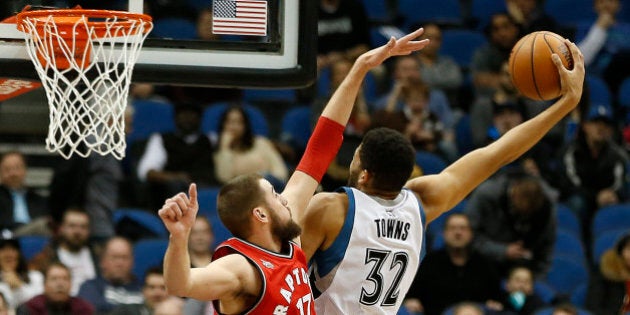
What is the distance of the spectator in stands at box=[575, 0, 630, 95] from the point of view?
10766 millimetres

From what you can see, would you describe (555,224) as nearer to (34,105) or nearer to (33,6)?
(34,105)

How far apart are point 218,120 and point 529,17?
344 cm

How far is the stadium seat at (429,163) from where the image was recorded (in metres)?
8.92

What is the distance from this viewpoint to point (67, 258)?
792cm

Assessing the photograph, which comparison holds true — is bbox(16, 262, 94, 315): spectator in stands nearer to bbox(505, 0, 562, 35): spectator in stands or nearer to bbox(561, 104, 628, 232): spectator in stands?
bbox(561, 104, 628, 232): spectator in stands

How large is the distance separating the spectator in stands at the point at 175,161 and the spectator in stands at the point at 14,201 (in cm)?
84

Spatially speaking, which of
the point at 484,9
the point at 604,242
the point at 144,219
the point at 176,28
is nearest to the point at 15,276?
the point at 144,219

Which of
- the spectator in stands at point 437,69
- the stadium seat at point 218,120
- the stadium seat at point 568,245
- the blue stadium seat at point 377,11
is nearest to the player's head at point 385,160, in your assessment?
the stadium seat at point 568,245

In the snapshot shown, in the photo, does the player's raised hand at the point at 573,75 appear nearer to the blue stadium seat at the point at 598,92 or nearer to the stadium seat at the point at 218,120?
the stadium seat at the point at 218,120

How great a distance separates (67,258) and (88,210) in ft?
1.88

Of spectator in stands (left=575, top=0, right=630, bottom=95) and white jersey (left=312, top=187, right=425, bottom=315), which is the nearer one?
white jersey (left=312, top=187, right=425, bottom=315)

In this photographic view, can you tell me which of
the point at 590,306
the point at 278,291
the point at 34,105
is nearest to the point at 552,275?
the point at 590,306

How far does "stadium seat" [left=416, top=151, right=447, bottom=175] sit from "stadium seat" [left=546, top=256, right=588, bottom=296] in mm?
1126

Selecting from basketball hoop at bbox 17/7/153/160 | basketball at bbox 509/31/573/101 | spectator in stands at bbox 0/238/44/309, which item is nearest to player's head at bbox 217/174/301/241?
basketball hoop at bbox 17/7/153/160
